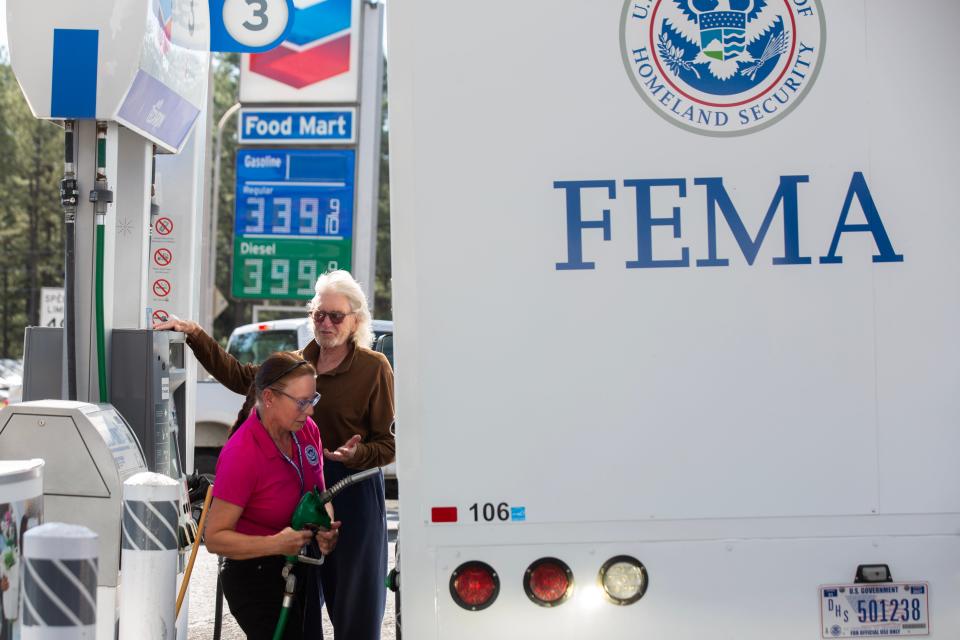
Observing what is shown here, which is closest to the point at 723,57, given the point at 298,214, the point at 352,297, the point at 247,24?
the point at 352,297

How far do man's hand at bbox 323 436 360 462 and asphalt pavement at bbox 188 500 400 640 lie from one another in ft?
5.62

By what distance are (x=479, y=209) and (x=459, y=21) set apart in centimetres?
48

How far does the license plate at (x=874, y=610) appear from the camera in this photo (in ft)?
8.61

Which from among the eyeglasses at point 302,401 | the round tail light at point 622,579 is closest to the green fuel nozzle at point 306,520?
the eyeglasses at point 302,401

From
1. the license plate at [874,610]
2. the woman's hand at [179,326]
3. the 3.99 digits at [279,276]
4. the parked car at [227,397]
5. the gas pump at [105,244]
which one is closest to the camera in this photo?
the license plate at [874,610]

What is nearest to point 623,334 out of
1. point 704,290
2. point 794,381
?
point 704,290

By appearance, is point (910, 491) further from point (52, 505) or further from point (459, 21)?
point (52, 505)

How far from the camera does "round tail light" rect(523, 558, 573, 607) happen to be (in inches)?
104

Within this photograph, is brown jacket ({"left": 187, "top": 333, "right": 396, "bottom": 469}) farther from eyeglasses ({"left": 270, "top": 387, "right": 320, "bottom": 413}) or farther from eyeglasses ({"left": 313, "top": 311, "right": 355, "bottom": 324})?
eyeglasses ({"left": 270, "top": 387, "right": 320, "bottom": 413})

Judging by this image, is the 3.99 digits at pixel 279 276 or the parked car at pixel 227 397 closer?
the parked car at pixel 227 397

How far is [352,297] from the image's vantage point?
438 cm

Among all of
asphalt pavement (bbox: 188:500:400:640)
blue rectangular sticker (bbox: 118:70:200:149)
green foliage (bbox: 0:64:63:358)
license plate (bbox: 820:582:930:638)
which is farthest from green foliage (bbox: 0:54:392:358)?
license plate (bbox: 820:582:930:638)

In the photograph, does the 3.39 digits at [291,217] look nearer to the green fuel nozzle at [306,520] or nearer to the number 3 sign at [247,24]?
the number 3 sign at [247,24]

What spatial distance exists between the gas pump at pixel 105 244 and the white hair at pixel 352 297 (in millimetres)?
763
